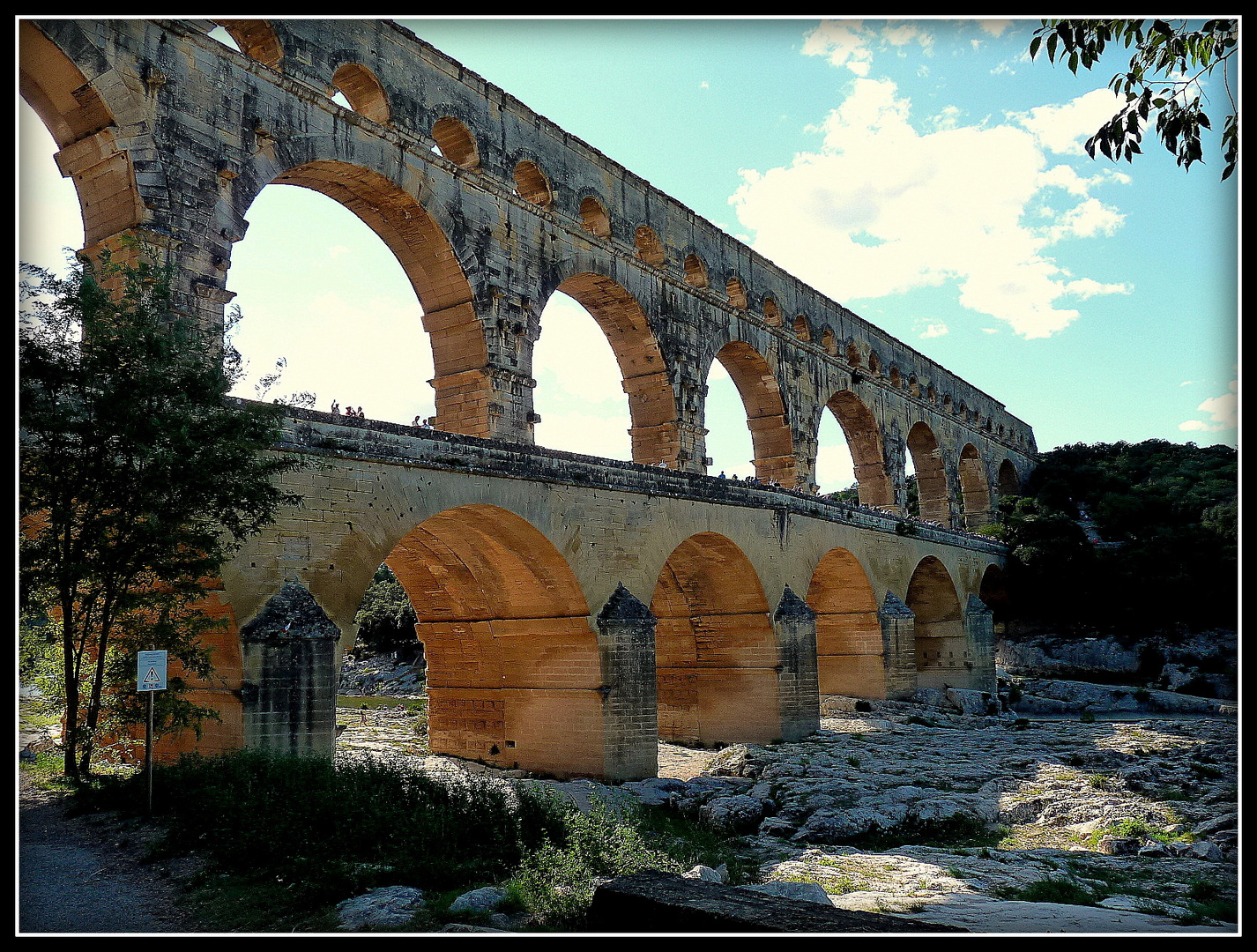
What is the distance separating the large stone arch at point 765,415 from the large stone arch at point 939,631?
6.72m

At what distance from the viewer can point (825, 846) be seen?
10703mm

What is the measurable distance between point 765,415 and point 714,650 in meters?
8.49

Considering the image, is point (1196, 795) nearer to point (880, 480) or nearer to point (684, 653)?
point (684, 653)

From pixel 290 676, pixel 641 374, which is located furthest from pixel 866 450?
pixel 290 676

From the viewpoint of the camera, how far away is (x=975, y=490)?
4291 cm

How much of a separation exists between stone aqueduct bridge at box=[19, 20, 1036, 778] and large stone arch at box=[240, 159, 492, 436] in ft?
0.16

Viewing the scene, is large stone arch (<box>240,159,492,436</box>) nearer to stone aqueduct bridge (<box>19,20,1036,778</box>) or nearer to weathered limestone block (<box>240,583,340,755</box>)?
stone aqueduct bridge (<box>19,20,1036,778</box>)

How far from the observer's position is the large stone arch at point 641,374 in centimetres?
2094

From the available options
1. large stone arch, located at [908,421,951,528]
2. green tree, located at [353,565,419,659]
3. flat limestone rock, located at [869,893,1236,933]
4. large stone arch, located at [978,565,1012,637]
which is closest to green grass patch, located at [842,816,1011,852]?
flat limestone rock, located at [869,893,1236,933]

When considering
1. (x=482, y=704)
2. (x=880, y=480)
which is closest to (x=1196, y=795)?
(x=482, y=704)

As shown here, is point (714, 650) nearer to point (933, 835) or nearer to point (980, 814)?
point (980, 814)

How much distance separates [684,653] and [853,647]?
6.57 metres

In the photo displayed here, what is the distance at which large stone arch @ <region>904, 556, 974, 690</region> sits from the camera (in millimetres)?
29188

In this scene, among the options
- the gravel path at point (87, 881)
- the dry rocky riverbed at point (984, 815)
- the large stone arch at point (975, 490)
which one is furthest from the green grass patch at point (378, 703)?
the large stone arch at point (975, 490)
